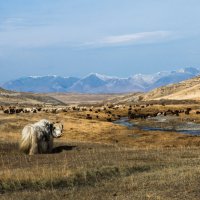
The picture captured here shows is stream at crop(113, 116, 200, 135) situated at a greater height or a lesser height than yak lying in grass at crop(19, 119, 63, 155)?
lesser

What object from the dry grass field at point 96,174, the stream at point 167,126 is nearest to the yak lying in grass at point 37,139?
the dry grass field at point 96,174

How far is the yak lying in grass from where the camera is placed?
3544cm

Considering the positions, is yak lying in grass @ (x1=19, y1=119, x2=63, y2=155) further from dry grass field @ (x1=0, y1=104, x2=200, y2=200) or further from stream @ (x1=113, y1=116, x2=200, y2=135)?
stream @ (x1=113, y1=116, x2=200, y2=135)

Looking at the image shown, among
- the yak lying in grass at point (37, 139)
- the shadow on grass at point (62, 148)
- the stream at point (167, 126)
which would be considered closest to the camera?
the yak lying in grass at point (37, 139)

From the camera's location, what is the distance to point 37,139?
1403 inches

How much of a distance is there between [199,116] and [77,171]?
208 ft

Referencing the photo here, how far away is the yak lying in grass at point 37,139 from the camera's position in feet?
116

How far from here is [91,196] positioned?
19203 mm

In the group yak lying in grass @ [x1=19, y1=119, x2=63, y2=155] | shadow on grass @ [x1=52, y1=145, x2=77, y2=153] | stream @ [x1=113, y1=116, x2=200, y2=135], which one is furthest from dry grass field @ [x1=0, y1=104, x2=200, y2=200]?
stream @ [x1=113, y1=116, x2=200, y2=135]

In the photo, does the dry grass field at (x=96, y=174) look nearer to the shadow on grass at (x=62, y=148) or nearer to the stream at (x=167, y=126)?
the shadow on grass at (x=62, y=148)

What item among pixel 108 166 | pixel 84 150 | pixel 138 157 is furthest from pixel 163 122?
pixel 108 166

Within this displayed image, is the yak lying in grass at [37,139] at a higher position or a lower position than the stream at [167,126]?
higher

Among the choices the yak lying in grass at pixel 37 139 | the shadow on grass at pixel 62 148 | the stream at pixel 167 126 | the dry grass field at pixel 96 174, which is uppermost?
the yak lying in grass at pixel 37 139

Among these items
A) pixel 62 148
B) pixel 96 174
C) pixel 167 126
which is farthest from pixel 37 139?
pixel 167 126
